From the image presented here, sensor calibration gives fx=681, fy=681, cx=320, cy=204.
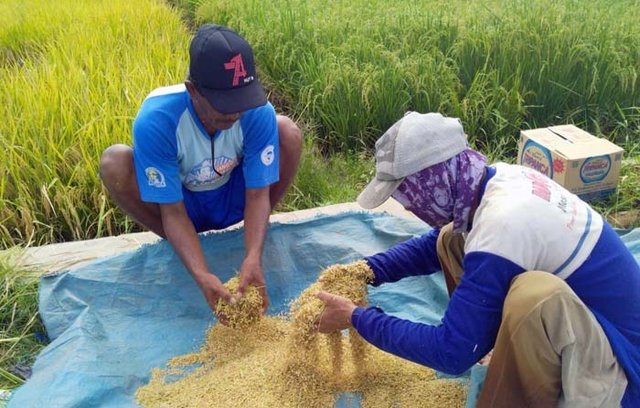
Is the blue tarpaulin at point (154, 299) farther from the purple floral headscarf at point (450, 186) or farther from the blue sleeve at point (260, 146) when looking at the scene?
the purple floral headscarf at point (450, 186)

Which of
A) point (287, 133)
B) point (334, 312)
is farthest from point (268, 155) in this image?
point (334, 312)

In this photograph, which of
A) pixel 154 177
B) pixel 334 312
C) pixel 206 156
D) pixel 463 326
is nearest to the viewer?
pixel 463 326

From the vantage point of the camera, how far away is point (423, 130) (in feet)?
5.24

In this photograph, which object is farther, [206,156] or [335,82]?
[335,82]

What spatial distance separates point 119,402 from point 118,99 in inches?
74.1

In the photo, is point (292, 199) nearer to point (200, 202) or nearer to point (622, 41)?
point (200, 202)

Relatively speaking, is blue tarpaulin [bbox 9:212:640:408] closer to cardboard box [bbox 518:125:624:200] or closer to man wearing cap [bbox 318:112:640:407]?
cardboard box [bbox 518:125:624:200]

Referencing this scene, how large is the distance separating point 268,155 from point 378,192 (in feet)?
2.92

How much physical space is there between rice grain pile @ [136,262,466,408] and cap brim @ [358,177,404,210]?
1.25 feet

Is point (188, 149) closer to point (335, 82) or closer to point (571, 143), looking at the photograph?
point (335, 82)

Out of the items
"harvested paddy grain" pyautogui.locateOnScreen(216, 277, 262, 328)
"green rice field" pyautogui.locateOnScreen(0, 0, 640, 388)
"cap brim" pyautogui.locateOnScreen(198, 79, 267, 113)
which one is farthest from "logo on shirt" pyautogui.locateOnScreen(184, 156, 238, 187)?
"green rice field" pyautogui.locateOnScreen(0, 0, 640, 388)

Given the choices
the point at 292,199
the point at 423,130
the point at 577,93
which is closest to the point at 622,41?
the point at 577,93

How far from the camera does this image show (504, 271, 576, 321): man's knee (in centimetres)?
144

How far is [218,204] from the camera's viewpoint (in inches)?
104
